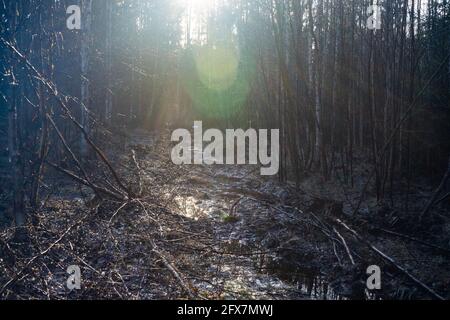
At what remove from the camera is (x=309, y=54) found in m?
12.0

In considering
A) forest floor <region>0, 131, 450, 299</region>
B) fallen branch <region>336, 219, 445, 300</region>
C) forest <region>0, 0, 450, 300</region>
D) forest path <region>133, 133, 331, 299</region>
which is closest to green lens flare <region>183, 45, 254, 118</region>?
forest <region>0, 0, 450, 300</region>

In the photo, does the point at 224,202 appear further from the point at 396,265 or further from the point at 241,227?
the point at 396,265

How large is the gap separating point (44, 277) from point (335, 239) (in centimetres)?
390

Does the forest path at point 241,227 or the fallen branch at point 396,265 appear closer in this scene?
the fallen branch at point 396,265

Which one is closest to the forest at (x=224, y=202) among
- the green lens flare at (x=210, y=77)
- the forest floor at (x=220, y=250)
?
the forest floor at (x=220, y=250)

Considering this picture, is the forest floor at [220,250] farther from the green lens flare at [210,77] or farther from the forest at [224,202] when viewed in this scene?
the green lens flare at [210,77]

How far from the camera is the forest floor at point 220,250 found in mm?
4363

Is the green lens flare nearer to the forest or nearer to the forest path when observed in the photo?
the forest

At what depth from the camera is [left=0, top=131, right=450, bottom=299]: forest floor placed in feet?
14.3

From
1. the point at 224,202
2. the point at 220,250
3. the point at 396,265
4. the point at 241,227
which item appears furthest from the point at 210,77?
the point at 396,265

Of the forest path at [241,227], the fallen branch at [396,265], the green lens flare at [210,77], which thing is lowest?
the forest path at [241,227]
